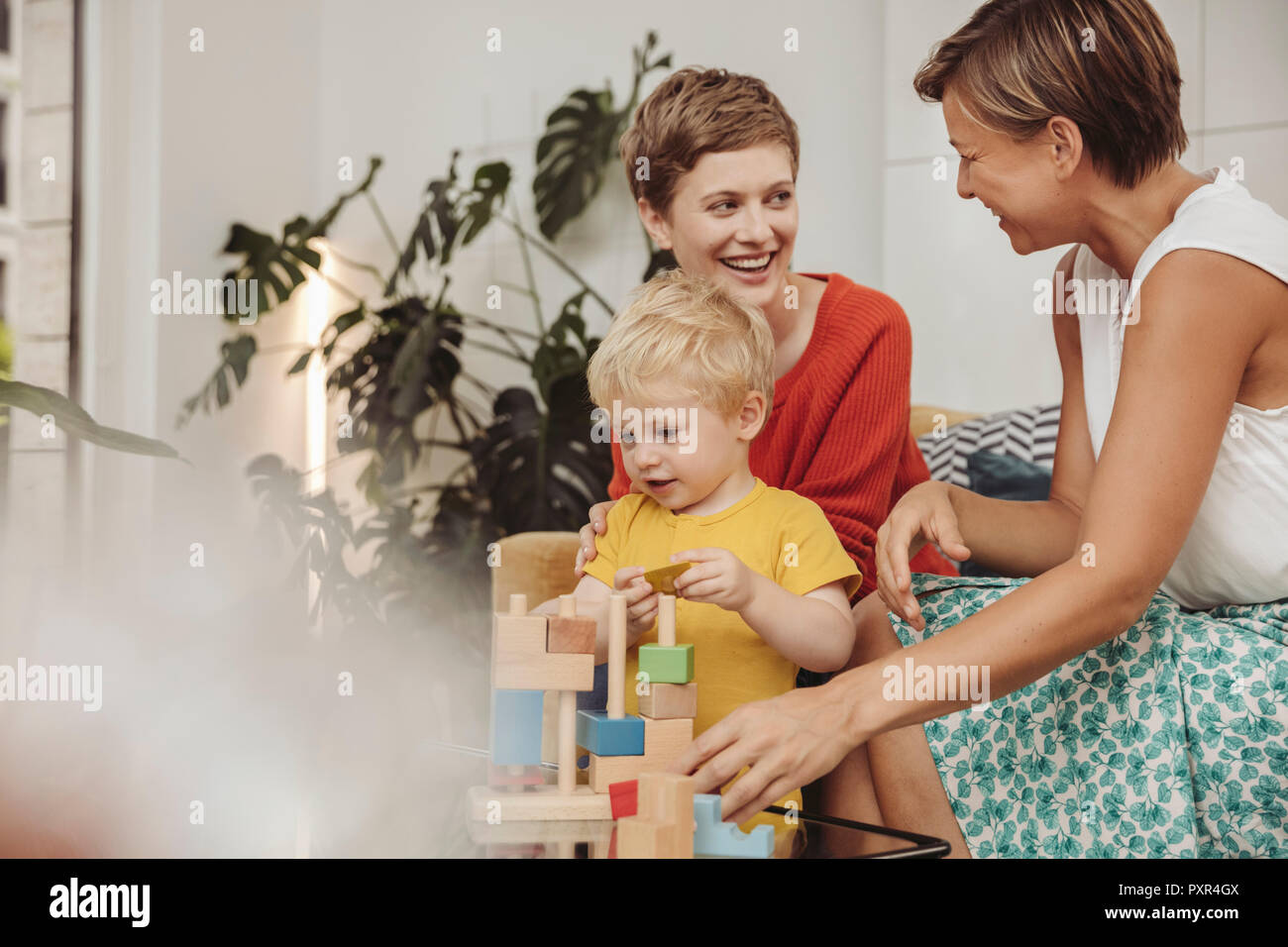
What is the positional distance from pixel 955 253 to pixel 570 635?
1851 millimetres

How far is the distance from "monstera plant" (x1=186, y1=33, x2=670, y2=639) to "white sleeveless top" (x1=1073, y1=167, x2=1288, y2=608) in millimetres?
1503

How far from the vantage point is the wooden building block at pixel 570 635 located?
3.11 ft

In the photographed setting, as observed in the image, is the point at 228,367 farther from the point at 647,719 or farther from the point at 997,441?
the point at 647,719

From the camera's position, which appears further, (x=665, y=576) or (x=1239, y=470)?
(x=1239, y=470)

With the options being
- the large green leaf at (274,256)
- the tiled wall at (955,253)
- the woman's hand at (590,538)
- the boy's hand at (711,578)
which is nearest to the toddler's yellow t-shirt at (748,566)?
the woman's hand at (590,538)

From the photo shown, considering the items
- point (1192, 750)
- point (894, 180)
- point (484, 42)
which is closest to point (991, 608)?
point (1192, 750)

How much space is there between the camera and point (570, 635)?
0.95 meters

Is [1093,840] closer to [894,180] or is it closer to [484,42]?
[894,180]

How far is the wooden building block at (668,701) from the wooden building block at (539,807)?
0.27 feet

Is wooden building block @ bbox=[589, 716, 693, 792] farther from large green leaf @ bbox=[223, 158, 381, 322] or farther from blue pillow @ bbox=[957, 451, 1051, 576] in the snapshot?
large green leaf @ bbox=[223, 158, 381, 322]

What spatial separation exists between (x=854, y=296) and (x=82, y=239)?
6.70ft

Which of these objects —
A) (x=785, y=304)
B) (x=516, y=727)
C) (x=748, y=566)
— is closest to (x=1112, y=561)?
(x=748, y=566)

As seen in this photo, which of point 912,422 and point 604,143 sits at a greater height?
point 604,143
